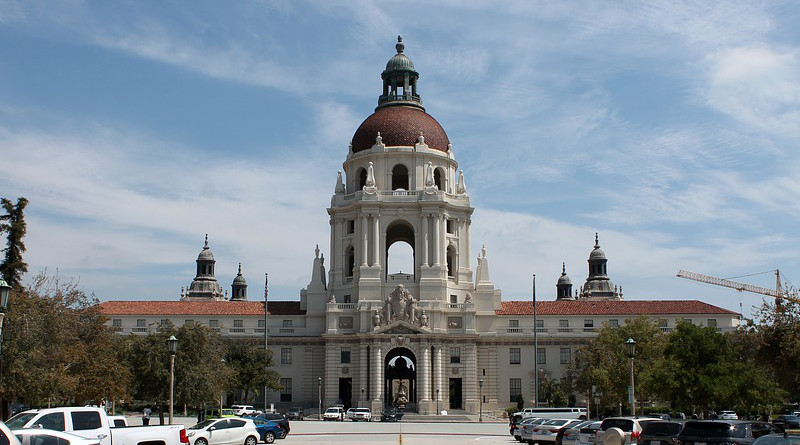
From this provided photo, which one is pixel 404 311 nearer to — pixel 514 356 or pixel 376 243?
pixel 376 243

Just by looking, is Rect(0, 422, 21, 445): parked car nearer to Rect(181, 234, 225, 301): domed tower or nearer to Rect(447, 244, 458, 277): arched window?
Rect(447, 244, 458, 277): arched window

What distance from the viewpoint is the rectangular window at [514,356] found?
9719cm

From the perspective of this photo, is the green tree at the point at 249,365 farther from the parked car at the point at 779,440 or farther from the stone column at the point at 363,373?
the parked car at the point at 779,440

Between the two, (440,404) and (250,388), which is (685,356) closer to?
(440,404)

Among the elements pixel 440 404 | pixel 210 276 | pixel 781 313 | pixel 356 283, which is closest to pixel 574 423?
pixel 781 313

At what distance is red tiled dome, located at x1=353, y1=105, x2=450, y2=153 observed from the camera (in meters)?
101

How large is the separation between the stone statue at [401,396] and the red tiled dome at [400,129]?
1051 inches

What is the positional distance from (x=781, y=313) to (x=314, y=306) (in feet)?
202

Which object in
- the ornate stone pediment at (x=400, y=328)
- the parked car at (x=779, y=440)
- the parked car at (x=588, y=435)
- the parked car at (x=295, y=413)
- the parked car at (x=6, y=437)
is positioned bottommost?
the parked car at (x=295, y=413)

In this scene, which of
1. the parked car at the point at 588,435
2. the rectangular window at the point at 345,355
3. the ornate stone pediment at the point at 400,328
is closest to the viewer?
the parked car at the point at 588,435

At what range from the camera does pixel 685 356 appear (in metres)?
54.4

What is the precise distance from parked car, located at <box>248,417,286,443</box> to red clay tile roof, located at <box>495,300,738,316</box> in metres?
50.4

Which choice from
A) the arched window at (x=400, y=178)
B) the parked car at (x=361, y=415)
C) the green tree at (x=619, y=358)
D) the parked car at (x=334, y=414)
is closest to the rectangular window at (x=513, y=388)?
the green tree at (x=619, y=358)

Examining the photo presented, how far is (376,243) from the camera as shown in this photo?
97688 mm
